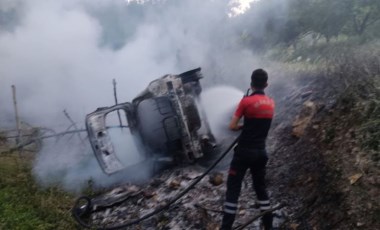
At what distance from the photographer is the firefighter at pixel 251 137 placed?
429cm

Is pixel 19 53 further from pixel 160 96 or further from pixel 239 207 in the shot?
pixel 239 207

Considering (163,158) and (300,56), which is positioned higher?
(300,56)

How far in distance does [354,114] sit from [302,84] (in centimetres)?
348

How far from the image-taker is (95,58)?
15.6 m

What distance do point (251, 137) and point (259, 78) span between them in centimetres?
70

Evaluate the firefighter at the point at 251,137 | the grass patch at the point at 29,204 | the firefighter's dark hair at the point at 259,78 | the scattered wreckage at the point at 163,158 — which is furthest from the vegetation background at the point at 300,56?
the firefighter's dark hair at the point at 259,78

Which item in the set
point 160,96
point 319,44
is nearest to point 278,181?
point 160,96

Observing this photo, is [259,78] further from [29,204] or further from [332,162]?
[29,204]

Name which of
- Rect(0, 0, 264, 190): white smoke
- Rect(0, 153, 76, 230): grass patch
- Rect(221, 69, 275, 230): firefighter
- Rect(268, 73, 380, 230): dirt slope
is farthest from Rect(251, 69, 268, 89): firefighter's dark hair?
Rect(0, 0, 264, 190): white smoke

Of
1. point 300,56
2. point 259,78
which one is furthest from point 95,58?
point 259,78

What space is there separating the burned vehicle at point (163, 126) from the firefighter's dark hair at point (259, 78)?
113 inches

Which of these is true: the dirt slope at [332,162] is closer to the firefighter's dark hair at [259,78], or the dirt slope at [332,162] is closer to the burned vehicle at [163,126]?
the firefighter's dark hair at [259,78]

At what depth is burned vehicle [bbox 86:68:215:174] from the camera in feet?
23.2

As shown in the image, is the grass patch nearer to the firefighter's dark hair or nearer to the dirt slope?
the dirt slope
